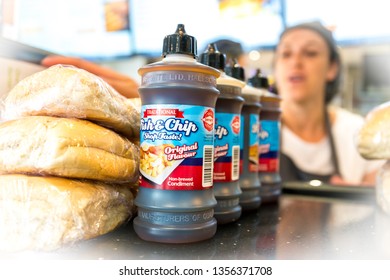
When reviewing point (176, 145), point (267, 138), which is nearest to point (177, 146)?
point (176, 145)

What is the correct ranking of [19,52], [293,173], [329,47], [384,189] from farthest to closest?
1. [329,47]
2. [293,173]
3. [384,189]
4. [19,52]

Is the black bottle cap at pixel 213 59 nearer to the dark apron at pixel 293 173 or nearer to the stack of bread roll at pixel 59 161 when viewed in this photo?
the stack of bread roll at pixel 59 161

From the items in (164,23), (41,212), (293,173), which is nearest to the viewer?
(41,212)

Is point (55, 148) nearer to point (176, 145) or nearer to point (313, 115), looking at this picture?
point (176, 145)

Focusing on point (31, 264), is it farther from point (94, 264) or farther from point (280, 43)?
point (280, 43)

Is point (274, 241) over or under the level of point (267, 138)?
under

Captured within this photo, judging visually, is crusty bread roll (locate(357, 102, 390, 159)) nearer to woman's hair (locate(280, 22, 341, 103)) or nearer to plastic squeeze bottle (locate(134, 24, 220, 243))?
plastic squeeze bottle (locate(134, 24, 220, 243))

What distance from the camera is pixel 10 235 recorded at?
488 millimetres

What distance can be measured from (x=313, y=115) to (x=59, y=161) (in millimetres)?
1702

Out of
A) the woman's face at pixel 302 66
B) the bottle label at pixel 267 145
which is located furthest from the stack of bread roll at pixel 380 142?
the woman's face at pixel 302 66

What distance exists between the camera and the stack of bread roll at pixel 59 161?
0.49 meters

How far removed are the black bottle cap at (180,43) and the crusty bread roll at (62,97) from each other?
13 cm

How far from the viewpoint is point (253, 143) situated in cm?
80

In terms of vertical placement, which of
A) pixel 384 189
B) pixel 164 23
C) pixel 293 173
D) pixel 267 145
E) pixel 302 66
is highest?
pixel 164 23
